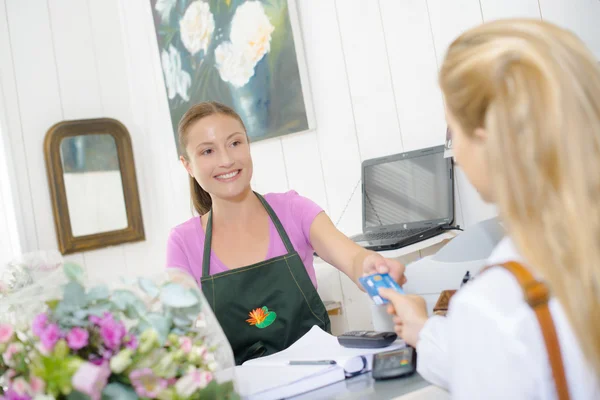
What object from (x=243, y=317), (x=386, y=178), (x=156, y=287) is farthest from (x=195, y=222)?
(x=156, y=287)

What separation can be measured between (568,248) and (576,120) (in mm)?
126

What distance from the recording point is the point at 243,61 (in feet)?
9.06

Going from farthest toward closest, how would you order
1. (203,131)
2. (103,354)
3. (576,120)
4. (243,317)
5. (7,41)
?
1. (7,41)
2. (203,131)
3. (243,317)
4. (103,354)
5. (576,120)

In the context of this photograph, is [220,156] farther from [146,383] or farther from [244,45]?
[146,383]

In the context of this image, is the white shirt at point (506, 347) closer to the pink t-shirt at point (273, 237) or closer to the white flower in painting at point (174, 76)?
the pink t-shirt at point (273, 237)

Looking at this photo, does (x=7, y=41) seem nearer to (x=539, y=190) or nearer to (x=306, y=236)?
(x=306, y=236)

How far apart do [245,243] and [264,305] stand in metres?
0.25

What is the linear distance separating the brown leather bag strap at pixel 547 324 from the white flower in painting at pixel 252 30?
6.90 ft

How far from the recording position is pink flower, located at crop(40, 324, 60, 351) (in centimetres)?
80

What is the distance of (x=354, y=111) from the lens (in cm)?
245

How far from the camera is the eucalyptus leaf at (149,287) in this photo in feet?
2.90

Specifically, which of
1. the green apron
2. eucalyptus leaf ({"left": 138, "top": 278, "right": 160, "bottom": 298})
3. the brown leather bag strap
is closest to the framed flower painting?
the green apron

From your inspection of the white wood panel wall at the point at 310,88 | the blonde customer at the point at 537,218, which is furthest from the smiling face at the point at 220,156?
the blonde customer at the point at 537,218

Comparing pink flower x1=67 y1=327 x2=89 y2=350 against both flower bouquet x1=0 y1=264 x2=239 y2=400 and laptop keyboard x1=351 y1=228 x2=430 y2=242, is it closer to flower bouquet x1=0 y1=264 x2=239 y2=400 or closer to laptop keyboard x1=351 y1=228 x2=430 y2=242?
flower bouquet x1=0 y1=264 x2=239 y2=400
